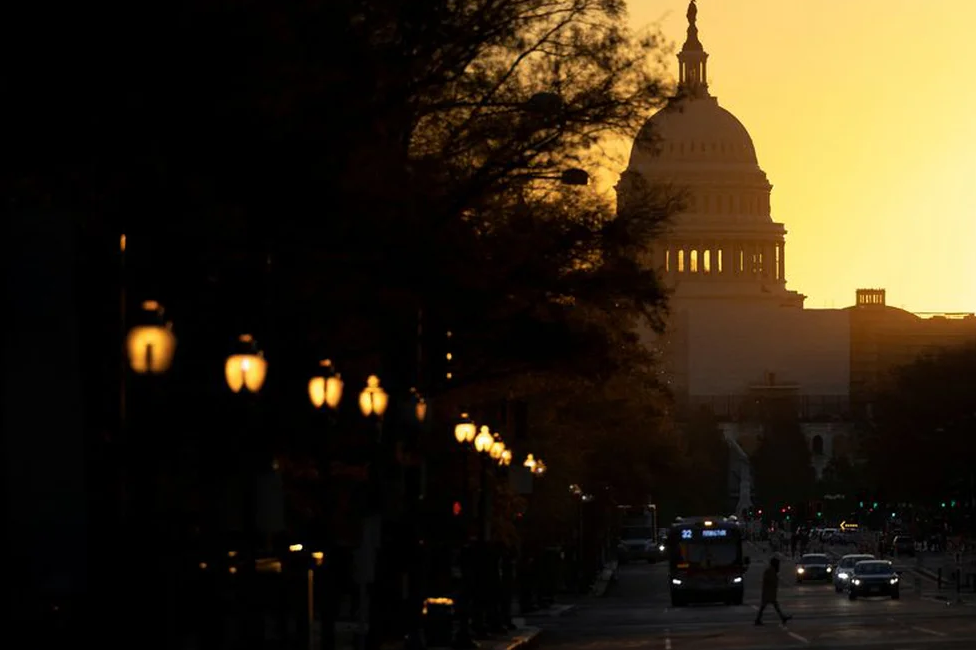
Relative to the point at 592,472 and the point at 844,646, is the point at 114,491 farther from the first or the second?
the point at 592,472

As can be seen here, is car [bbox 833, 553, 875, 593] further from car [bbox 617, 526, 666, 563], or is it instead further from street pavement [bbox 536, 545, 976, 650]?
car [bbox 617, 526, 666, 563]

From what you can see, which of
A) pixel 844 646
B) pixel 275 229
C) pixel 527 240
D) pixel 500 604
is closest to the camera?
pixel 275 229

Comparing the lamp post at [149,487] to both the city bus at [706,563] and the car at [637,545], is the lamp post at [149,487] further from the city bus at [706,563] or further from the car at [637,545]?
the car at [637,545]

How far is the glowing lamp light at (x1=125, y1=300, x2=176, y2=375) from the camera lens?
24078 millimetres

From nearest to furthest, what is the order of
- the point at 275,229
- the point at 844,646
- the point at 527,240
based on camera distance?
the point at 275,229 → the point at 527,240 → the point at 844,646

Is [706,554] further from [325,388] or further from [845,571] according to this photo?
[325,388]

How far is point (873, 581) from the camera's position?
88.3 meters

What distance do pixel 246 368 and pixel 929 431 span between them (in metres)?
145

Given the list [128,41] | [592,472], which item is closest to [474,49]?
[128,41]

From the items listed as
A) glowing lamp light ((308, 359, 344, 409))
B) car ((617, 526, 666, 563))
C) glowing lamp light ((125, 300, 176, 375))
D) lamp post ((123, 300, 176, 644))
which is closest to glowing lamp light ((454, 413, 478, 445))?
glowing lamp light ((308, 359, 344, 409))

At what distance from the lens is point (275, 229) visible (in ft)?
108

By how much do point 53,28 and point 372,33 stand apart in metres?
12.3

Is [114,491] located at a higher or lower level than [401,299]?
lower

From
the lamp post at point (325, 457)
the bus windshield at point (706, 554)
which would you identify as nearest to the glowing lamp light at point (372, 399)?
the lamp post at point (325, 457)
